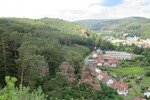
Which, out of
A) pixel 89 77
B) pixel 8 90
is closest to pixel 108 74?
pixel 89 77

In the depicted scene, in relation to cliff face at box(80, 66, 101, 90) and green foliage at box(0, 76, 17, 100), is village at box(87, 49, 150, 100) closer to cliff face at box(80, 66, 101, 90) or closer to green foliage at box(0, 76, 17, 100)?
cliff face at box(80, 66, 101, 90)

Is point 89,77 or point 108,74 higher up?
point 89,77

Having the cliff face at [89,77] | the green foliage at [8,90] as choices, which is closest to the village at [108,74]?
the cliff face at [89,77]

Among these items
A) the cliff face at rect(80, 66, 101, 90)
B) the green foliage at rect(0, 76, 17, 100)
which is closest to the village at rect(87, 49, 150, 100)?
the cliff face at rect(80, 66, 101, 90)

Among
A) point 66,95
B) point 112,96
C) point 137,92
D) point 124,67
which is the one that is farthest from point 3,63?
point 124,67

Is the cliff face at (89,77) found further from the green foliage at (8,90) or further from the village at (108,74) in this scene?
the green foliage at (8,90)

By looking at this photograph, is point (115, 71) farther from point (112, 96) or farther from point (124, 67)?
point (112, 96)

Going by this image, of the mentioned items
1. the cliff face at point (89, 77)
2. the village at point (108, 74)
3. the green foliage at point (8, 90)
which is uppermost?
the green foliage at point (8, 90)

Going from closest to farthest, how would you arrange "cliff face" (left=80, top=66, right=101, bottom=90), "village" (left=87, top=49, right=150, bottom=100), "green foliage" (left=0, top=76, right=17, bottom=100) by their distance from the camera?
1. "green foliage" (left=0, top=76, right=17, bottom=100)
2. "cliff face" (left=80, top=66, right=101, bottom=90)
3. "village" (left=87, top=49, right=150, bottom=100)

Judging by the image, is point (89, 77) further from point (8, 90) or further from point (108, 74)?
point (108, 74)

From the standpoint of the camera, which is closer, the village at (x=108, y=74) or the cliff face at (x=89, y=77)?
the cliff face at (x=89, y=77)

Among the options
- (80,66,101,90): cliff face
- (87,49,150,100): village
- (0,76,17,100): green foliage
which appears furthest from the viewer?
(87,49,150,100): village
